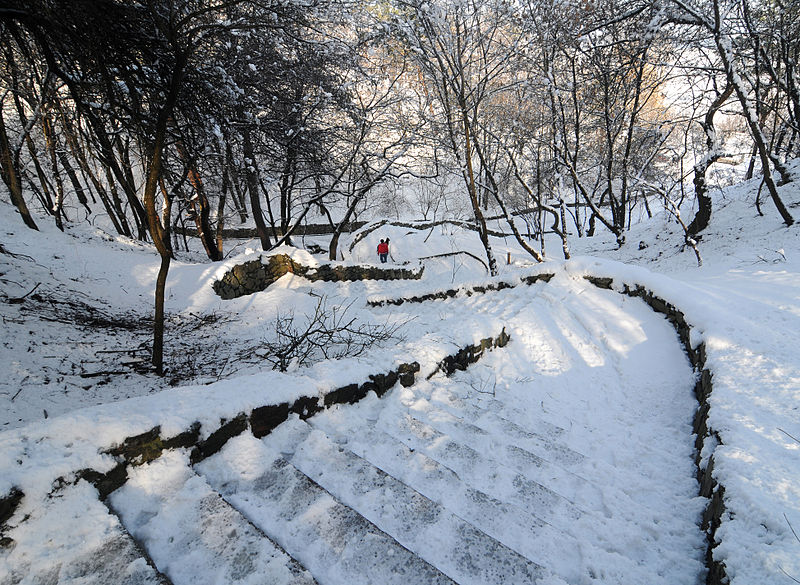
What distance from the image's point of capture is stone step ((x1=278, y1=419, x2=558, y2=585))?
1576mm

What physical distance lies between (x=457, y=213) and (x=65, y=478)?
75.1 ft

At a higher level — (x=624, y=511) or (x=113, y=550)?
(x=113, y=550)

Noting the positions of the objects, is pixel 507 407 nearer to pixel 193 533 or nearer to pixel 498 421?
pixel 498 421

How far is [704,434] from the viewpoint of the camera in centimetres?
263

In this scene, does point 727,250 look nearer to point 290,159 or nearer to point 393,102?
point 393,102

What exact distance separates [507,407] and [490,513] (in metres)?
1.62

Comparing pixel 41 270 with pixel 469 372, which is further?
pixel 41 270

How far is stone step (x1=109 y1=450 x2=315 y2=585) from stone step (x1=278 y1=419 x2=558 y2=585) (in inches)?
18.8

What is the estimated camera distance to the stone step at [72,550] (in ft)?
4.18

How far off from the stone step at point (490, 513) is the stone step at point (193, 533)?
29.2 inches

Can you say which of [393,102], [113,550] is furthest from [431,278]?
[113,550]

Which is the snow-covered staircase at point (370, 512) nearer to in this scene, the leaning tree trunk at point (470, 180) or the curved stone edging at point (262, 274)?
the leaning tree trunk at point (470, 180)

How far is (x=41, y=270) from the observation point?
7.11m

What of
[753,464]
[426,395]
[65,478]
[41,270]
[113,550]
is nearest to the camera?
[113,550]
